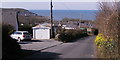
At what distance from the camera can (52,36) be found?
164 ft

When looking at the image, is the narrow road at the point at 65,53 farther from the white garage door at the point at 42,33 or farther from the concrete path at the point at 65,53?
the white garage door at the point at 42,33

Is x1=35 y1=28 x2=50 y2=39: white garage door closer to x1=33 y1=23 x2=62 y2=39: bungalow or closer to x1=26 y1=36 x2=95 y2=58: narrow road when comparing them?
x1=33 y1=23 x2=62 y2=39: bungalow

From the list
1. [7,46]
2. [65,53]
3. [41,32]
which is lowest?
[65,53]

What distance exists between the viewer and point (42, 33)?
52.0 meters

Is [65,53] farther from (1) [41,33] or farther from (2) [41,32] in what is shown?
(2) [41,32]

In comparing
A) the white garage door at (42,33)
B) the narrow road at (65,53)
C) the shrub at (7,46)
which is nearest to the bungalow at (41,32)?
the white garage door at (42,33)

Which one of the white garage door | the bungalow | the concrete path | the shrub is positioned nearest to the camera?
the shrub

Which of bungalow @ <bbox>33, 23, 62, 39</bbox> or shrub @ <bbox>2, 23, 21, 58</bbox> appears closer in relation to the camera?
shrub @ <bbox>2, 23, 21, 58</bbox>

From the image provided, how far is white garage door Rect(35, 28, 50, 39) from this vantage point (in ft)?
168

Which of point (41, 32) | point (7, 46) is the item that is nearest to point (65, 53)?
point (7, 46)

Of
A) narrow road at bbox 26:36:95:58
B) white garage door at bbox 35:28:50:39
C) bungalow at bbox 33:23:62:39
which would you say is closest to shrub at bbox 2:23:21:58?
narrow road at bbox 26:36:95:58

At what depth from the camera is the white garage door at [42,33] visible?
168 ft

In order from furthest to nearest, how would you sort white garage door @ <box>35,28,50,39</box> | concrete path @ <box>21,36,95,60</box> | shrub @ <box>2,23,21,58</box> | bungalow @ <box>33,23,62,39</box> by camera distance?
bungalow @ <box>33,23,62,39</box> < white garage door @ <box>35,28,50,39</box> < concrete path @ <box>21,36,95,60</box> < shrub @ <box>2,23,21,58</box>

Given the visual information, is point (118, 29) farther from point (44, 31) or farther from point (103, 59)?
point (44, 31)
